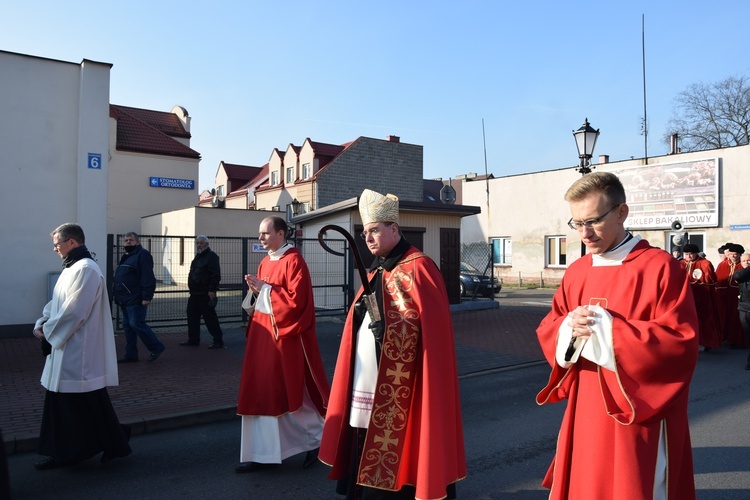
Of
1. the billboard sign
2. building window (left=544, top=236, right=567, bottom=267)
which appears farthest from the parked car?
building window (left=544, top=236, right=567, bottom=267)

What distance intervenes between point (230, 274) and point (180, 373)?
6155 millimetres

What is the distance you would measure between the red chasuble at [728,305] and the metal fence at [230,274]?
25.4 feet

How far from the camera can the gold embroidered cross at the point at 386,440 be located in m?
3.32

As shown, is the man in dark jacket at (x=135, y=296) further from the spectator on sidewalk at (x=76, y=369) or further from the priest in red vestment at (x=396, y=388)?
the priest in red vestment at (x=396, y=388)

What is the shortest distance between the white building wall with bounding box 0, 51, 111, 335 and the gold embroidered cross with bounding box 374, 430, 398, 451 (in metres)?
9.78

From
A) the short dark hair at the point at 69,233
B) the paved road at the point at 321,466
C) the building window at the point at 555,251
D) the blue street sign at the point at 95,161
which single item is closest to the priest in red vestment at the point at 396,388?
the paved road at the point at 321,466

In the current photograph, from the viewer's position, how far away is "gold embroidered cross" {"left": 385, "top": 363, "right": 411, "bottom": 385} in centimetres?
337

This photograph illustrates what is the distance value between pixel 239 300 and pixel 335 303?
2.33 m

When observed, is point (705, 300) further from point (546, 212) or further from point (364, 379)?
point (546, 212)

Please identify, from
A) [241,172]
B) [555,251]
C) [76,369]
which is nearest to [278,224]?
[76,369]

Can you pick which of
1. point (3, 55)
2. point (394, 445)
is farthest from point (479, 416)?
point (3, 55)

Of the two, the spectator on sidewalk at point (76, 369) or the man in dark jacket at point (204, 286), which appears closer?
the spectator on sidewalk at point (76, 369)

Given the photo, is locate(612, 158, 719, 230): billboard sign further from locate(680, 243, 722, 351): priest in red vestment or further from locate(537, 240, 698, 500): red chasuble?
locate(537, 240, 698, 500): red chasuble

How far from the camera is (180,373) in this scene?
27.7 feet
